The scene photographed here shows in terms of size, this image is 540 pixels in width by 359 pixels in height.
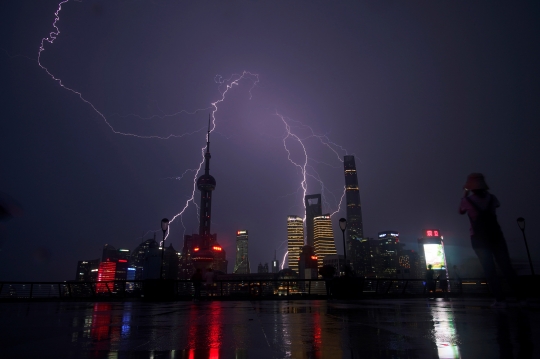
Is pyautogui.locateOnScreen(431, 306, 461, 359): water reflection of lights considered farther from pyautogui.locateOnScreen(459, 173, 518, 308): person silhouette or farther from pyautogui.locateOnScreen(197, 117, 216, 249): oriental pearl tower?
pyautogui.locateOnScreen(197, 117, 216, 249): oriental pearl tower

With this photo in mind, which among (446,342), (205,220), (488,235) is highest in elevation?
(205,220)

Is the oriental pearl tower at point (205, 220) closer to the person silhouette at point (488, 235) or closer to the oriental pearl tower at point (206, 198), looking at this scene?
the oriental pearl tower at point (206, 198)

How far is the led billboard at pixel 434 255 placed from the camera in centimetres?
4953

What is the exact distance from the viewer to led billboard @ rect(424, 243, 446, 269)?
49531 millimetres

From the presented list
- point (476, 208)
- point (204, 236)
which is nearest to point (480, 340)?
point (476, 208)

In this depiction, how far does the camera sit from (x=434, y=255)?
49781 mm

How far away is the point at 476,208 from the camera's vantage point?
18.7ft

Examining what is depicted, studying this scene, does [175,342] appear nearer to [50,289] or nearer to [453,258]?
[50,289]

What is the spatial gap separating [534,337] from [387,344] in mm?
1256

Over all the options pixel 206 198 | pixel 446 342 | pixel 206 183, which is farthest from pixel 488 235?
pixel 206 198

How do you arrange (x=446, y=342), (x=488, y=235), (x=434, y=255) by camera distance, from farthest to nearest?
(x=434, y=255)
(x=488, y=235)
(x=446, y=342)

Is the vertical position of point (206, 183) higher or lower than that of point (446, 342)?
higher

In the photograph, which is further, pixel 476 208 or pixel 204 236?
pixel 204 236

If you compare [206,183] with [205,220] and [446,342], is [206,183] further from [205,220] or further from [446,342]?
[446,342]
